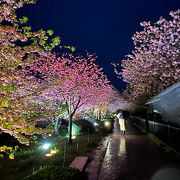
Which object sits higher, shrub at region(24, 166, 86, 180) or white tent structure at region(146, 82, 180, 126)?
white tent structure at region(146, 82, 180, 126)

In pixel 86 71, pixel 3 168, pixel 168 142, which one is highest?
pixel 86 71

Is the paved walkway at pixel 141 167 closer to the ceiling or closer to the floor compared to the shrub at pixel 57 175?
closer to the floor

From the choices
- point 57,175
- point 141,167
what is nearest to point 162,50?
point 141,167

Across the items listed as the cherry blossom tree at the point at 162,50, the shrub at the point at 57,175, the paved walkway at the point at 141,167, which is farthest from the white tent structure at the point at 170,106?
the shrub at the point at 57,175

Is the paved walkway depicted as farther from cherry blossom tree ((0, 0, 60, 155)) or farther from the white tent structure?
the white tent structure

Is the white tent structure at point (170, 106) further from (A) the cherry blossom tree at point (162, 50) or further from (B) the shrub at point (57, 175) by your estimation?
(B) the shrub at point (57, 175)

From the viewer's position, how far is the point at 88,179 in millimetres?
5027

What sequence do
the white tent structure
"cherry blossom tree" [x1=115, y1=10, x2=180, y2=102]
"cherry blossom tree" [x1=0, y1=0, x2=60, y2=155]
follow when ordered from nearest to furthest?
1. "cherry blossom tree" [x1=0, y1=0, x2=60, y2=155]
2. "cherry blossom tree" [x1=115, y1=10, x2=180, y2=102]
3. the white tent structure

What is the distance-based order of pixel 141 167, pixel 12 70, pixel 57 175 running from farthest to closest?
pixel 141 167
pixel 12 70
pixel 57 175

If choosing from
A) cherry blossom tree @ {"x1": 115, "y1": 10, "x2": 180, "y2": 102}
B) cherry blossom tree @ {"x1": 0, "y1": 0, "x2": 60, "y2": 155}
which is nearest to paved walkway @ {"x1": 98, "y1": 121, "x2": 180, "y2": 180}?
cherry blossom tree @ {"x1": 0, "y1": 0, "x2": 60, "y2": 155}

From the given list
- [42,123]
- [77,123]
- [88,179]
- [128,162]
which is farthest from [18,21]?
[42,123]

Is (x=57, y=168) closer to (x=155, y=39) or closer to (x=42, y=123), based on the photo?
(x=155, y=39)

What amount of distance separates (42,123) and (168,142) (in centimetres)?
1929

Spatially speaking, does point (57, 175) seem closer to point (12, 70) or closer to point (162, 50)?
point (12, 70)
